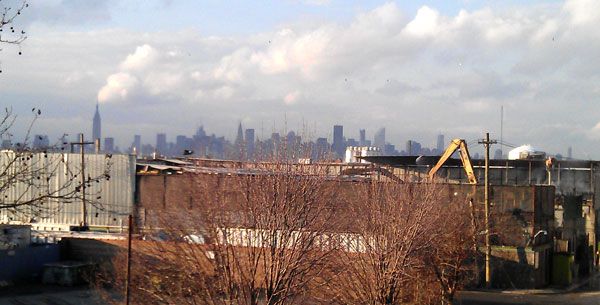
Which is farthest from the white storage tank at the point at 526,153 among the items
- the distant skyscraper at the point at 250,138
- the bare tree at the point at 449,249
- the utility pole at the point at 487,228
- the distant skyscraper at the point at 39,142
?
the distant skyscraper at the point at 39,142

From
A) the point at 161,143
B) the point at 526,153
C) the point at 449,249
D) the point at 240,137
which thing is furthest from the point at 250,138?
the point at 526,153

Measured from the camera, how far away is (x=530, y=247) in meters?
27.7

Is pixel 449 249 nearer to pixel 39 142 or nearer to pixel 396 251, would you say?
pixel 396 251

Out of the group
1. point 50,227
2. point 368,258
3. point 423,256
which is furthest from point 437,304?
point 50,227

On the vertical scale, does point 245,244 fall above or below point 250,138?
below

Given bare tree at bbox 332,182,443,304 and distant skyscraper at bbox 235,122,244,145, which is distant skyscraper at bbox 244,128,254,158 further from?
bare tree at bbox 332,182,443,304

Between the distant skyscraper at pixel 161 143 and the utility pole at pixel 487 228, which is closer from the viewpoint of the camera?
the utility pole at pixel 487 228

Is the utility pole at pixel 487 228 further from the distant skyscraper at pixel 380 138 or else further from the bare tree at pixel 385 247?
the distant skyscraper at pixel 380 138

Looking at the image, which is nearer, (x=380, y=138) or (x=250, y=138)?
(x=250, y=138)

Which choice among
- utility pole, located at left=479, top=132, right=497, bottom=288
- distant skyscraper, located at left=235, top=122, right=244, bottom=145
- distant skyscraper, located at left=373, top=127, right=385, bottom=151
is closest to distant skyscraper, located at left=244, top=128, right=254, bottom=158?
distant skyscraper, located at left=235, top=122, right=244, bottom=145

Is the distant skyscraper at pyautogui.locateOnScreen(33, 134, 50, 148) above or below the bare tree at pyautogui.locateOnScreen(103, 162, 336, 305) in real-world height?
above

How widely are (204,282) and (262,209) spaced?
1850 mm

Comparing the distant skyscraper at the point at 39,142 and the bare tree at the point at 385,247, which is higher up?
the distant skyscraper at the point at 39,142

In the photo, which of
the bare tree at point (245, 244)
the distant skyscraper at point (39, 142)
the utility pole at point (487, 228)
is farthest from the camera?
the utility pole at point (487, 228)
